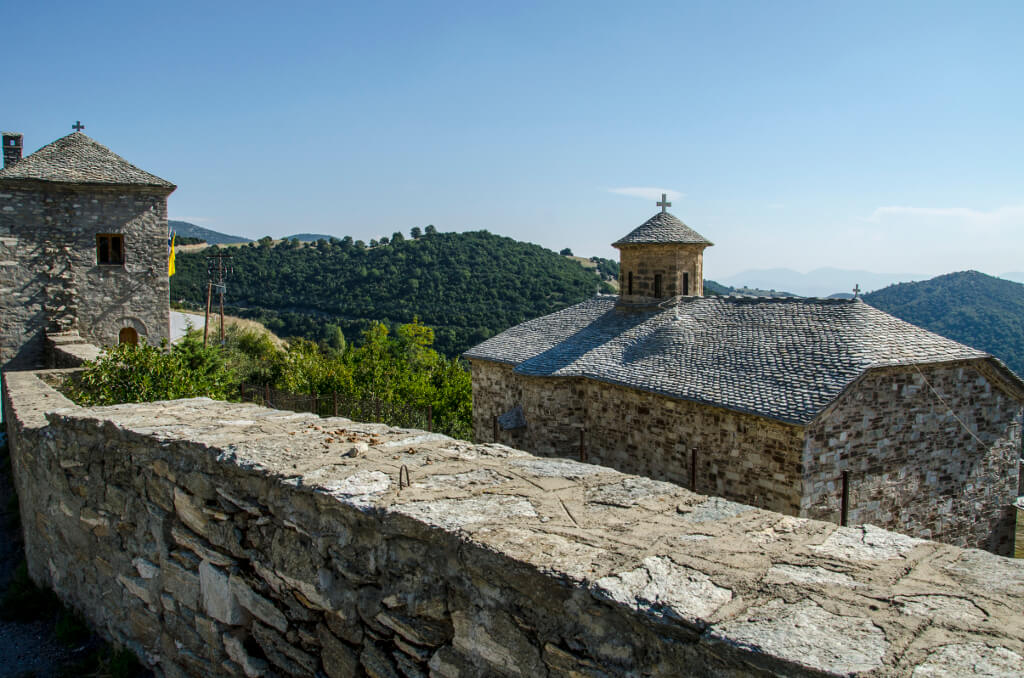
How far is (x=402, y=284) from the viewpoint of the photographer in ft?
154

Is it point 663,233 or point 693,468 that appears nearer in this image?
point 693,468

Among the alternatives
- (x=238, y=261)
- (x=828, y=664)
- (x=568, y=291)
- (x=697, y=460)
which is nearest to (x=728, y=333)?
(x=697, y=460)

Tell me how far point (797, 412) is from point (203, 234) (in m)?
68.1

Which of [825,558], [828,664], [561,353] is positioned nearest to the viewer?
[828,664]

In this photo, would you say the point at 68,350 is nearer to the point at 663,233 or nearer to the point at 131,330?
the point at 131,330

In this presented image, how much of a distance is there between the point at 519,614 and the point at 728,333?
11.8 meters

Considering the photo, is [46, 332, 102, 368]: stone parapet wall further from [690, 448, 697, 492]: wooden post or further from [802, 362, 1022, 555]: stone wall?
[802, 362, 1022, 555]: stone wall

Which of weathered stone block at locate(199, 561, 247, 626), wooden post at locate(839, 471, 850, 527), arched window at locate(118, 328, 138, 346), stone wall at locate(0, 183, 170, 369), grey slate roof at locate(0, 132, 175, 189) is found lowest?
wooden post at locate(839, 471, 850, 527)

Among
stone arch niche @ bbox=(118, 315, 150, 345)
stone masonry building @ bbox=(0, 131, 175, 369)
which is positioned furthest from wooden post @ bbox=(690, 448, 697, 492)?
stone arch niche @ bbox=(118, 315, 150, 345)

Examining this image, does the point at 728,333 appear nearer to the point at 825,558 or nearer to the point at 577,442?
the point at 577,442

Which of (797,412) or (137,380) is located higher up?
(137,380)

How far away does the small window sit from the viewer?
15305mm

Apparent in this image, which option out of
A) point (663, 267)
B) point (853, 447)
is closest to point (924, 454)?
point (853, 447)

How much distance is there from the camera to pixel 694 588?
1841 mm
